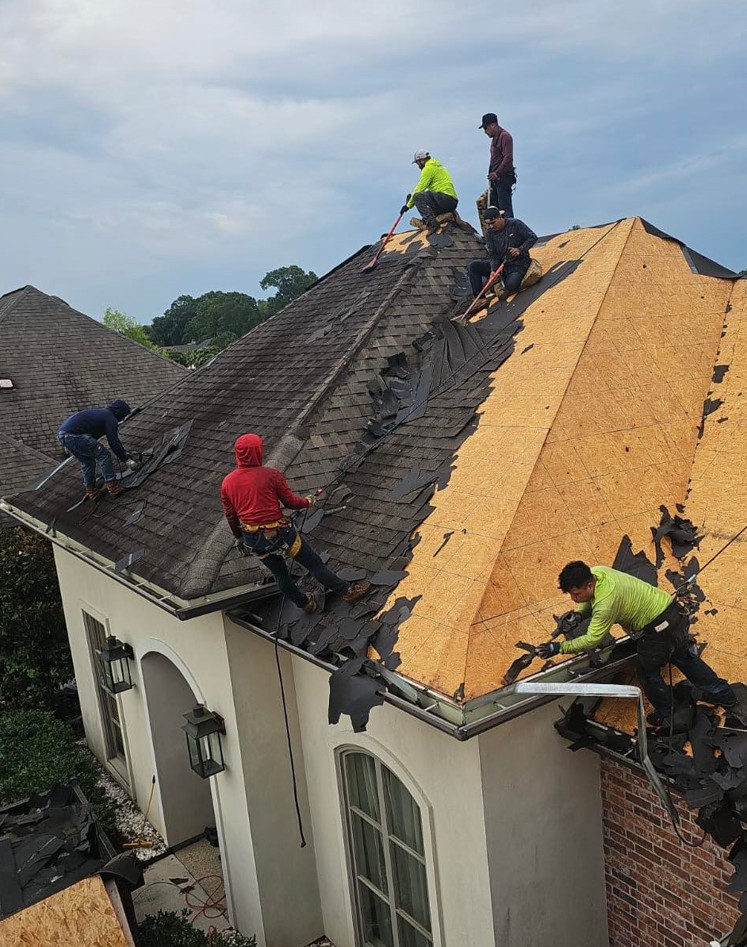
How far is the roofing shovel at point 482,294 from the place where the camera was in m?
8.35

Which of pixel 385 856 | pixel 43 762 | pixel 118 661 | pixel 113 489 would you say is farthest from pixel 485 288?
pixel 43 762

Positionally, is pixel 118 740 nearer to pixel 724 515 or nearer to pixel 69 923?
pixel 69 923

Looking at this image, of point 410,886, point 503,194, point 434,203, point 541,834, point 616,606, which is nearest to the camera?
point 616,606

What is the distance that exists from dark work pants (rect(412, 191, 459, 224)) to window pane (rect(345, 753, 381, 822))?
744 centimetres

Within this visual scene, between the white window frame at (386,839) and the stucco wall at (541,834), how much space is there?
22.3 inches

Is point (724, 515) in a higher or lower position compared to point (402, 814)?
higher

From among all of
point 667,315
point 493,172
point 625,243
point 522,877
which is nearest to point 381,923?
point 522,877

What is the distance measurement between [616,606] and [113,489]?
6.05 metres

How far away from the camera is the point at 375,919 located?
6.46 m

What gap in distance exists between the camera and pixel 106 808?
9117 millimetres

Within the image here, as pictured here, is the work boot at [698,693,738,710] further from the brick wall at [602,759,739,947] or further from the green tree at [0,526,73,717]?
the green tree at [0,526,73,717]

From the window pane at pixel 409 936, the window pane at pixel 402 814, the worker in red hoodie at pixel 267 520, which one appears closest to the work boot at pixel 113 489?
the worker in red hoodie at pixel 267 520

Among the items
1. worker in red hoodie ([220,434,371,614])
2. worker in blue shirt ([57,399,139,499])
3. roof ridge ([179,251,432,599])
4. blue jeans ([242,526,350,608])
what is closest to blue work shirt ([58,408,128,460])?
worker in blue shirt ([57,399,139,499])

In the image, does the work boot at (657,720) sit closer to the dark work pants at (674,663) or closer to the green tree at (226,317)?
the dark work pants at (674,663)
